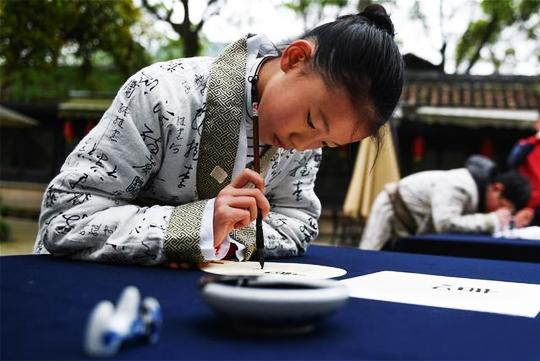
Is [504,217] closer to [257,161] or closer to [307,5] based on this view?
[257,161]

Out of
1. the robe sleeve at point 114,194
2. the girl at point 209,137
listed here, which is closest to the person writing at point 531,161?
the girl at point 209,137

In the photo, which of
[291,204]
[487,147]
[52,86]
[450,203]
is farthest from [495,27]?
[291,204]

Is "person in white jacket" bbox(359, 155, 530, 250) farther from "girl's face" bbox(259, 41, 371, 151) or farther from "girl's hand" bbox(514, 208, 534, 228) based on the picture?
"girl's face" bbox(259, 41, 371, 151)

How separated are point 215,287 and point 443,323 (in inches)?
13.0

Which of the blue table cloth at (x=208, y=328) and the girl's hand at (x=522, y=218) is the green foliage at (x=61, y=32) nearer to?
the girl's hand at (x=522, y=218)

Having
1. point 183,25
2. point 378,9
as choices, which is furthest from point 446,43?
point 378,9

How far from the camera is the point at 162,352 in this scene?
0.59m

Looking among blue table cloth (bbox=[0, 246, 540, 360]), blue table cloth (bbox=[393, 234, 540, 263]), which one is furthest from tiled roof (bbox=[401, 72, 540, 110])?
blue table cloth (bbox=[0, 246, 540, 360])

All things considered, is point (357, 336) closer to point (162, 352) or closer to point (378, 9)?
point (162, 352)

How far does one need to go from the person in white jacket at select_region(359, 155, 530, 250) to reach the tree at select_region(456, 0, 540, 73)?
425 inches

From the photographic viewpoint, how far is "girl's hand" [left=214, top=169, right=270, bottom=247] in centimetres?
120

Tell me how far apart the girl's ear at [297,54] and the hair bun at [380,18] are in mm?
212

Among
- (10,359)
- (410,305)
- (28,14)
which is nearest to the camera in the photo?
(10,359)

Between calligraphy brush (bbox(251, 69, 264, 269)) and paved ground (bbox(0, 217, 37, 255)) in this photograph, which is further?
paved ground (bbox(0, 217, 37, 255))
